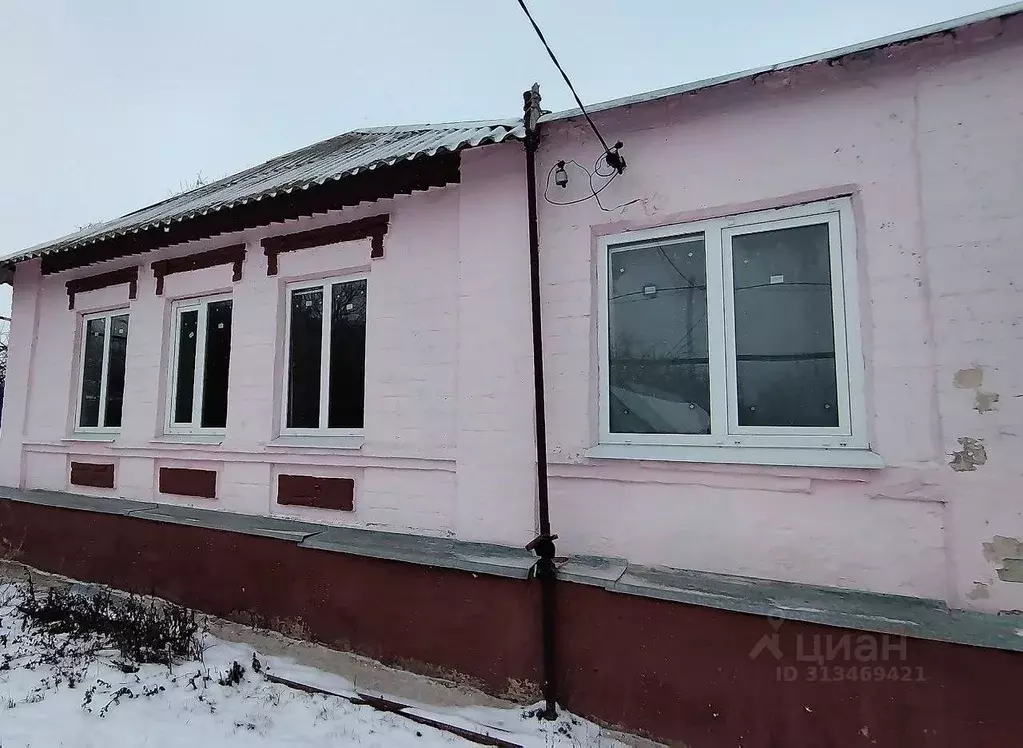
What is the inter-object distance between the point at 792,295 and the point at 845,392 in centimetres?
61

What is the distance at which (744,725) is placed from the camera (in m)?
2.80

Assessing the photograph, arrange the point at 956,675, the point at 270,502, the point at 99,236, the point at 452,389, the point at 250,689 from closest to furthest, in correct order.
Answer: the point at 956,675 → the point at 250,689 → the point at 452,389 → the point at 270,502 → the point at 99,236

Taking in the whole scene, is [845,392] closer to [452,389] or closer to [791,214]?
[791,214]

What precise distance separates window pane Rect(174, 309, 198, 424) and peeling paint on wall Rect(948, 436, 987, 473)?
6.21 m

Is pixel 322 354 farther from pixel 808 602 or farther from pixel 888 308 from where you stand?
pixel 888 308

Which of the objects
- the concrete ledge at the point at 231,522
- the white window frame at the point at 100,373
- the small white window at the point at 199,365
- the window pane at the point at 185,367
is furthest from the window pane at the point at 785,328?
the white window frame at the point at 100,373

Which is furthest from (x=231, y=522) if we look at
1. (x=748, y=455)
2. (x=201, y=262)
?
(x=748, y=455)

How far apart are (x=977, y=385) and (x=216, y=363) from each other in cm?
588

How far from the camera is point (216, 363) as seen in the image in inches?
221

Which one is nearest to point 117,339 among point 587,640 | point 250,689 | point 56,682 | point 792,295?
point 56,682

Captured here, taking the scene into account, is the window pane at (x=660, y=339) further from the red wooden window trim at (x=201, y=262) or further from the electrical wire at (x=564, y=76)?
the red wooden window trim at (x=201, y=262)

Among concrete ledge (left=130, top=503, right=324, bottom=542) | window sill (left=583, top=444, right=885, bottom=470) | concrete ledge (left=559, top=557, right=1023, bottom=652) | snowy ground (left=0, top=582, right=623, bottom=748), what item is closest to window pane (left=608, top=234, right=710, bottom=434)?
window sill (left=583, top=444, right=885, bottom=470)

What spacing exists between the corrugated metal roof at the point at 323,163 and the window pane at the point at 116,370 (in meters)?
0.95

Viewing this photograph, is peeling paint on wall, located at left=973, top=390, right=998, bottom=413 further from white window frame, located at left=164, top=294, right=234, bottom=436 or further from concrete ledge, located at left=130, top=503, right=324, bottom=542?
white window frame, located at left=164, top=294, right=234, bottom=436
